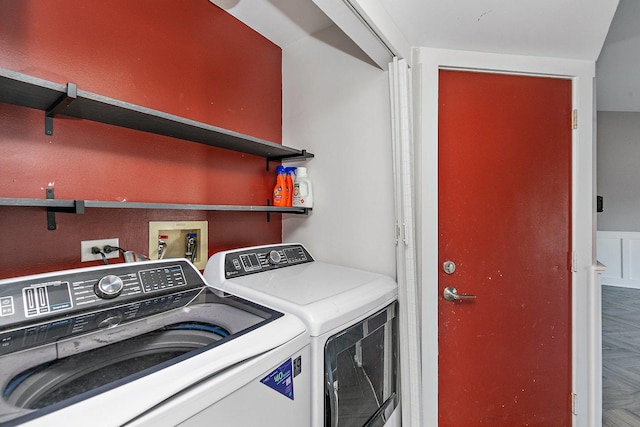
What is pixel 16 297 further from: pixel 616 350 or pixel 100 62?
pixel 616 350

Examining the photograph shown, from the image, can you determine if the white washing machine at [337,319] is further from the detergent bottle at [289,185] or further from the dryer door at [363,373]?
the detergent bottle at [289,185]

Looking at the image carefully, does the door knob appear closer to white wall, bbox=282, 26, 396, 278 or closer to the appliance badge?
white wall, bbox=282, 26, 396, 278

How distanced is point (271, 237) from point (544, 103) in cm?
171

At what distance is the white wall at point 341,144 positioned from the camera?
5.57ft

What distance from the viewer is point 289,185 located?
1964 mm

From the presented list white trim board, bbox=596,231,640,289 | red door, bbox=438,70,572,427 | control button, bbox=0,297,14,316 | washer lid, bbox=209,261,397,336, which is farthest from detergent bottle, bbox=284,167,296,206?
white trim board, bbox=596,231,640,289

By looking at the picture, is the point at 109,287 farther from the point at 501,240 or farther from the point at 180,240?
the point at 501,240

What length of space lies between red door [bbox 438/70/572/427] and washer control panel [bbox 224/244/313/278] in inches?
30.7

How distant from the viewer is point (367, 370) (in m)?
1.34

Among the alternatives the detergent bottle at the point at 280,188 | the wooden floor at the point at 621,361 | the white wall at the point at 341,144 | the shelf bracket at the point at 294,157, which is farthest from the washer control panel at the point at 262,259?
the wooden floor at the point at 621,361

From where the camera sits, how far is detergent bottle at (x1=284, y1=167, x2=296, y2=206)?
1947 mm

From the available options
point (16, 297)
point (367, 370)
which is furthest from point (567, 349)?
point (16, 297)

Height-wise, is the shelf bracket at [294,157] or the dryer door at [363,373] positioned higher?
the shelf bracket at [294,157]

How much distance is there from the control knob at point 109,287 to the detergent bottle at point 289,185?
1009 mm
